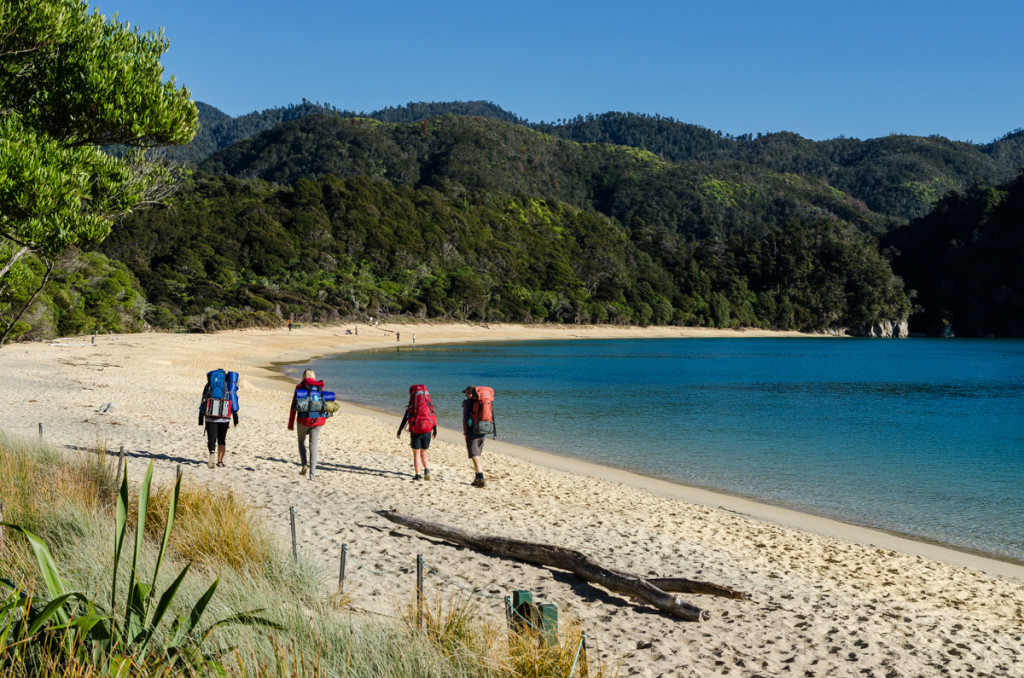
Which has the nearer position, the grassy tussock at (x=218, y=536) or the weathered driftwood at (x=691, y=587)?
the grassy tussock at (x=218, y=536)

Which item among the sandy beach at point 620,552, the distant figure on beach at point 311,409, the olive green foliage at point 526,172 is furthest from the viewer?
the olive green foliage at point 526,172

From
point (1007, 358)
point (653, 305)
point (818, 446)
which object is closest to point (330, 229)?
point (653, 305)

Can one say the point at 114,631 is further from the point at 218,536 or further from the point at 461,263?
the point at 461,263

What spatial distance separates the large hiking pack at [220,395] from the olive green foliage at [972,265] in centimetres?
13624

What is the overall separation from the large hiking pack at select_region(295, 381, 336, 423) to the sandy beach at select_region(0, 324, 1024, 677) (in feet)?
3.27

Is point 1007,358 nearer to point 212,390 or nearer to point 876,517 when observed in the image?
point 876,517

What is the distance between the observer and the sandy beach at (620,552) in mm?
5656

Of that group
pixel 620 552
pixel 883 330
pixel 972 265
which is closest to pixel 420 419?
pixel 620 552

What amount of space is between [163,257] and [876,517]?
7784cm

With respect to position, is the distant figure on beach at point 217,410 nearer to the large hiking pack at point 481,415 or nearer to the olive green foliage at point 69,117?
the olive green foliage at point 69,117

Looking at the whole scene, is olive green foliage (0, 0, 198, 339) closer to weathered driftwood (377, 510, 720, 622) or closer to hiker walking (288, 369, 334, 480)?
hiker walking (288, 369, 334, 480)

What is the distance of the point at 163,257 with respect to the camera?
2995 inches

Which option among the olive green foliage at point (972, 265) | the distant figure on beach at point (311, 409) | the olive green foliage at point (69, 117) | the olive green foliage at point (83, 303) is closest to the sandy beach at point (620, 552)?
the distant figure on beach at point (311, 409)

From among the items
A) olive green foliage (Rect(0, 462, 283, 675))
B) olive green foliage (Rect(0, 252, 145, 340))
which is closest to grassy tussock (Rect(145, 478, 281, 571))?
olive green foliage (Rect(0, 462, 283, 675))
